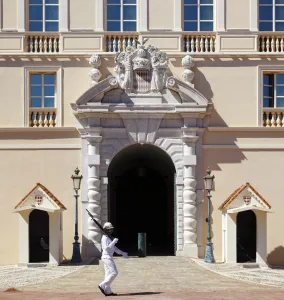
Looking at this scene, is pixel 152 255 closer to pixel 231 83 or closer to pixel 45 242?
pixel 45 242

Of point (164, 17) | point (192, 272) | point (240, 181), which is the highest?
point (164, 17)

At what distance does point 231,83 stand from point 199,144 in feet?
7.57

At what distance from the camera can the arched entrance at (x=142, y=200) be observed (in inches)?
1474

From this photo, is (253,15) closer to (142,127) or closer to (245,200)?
(142,127)

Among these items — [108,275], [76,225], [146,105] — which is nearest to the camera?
[108,275]

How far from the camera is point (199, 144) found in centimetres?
3119

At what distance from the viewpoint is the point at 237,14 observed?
104 feet

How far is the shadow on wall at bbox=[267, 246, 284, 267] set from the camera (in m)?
31.0

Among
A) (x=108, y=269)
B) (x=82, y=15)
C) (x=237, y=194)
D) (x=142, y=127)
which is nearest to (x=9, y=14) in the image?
(x=82, y=15)

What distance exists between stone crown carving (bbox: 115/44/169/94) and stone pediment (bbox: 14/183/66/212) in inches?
169

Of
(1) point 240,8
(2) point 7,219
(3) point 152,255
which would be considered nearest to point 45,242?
(2) point 7,219

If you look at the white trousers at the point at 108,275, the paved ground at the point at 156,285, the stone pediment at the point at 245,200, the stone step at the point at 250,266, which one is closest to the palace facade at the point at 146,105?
the stone pediment at the point at 245,200

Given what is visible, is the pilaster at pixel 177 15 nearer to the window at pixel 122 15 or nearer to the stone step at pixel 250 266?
the window at pixel 122 15

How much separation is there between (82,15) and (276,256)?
10071 millimetres
